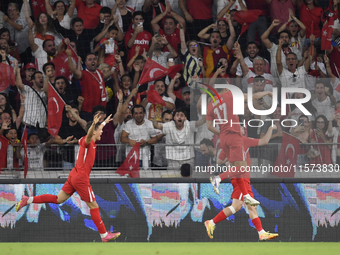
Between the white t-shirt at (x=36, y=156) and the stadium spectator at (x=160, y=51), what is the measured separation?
3.11m

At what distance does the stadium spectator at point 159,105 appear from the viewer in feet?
28.8

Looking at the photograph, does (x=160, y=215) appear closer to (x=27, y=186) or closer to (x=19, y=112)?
(x=27, y=186)

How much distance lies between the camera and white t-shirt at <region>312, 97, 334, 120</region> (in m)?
8.34

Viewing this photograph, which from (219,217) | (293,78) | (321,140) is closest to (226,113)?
(219,217)

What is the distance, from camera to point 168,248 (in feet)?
22.4

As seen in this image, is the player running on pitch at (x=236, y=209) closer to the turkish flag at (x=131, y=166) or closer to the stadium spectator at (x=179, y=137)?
the stadium spectator at (x=179, y=137)

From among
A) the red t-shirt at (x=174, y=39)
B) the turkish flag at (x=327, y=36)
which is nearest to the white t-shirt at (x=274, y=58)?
the turkish flag at (x=327, y=36)

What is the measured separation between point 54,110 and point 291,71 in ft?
15.2

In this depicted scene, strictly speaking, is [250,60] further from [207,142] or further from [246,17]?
[207,142]

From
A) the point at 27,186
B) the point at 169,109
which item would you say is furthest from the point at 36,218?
the point at 169,109

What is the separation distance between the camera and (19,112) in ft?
28.6

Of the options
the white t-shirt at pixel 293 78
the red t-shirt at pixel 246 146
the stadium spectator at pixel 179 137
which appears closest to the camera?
the red t-shirt at pixel 246 146

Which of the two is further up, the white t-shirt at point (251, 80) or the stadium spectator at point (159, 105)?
the white t-shirt at point (251, 80)

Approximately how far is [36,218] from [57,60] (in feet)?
11.0
